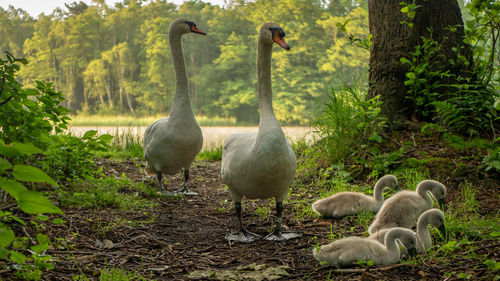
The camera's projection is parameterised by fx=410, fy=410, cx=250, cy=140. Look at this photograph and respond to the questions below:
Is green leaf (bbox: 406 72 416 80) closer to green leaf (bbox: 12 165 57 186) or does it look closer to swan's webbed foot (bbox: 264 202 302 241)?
swan's webbed foot (bbox: 264 202 302 241)

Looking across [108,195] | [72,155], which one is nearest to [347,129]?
[108,195]

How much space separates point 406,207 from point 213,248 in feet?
5.89

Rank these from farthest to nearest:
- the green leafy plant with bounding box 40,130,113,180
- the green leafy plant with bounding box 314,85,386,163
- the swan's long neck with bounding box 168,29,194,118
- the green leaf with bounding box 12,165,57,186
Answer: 1. the green leafy plant with bounding box 314,85,386,163
2. the swan's long neck with bounding box 168,29,194,118
3. the green leafy plant with bounding box 40,130,113,180
4. the green leaf with bounding box 12,165,57,186

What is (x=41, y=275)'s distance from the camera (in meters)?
2.62

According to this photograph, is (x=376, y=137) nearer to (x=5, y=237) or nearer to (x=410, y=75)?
(x=410, y=75)

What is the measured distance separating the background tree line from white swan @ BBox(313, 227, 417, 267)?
812 inches

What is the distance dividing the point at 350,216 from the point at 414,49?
2.89 meters

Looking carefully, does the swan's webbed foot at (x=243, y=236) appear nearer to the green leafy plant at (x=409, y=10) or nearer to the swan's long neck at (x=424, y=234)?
the swan's long neck at (x=424, y=234)

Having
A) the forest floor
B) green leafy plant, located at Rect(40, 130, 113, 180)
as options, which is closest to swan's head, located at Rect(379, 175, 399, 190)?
the forest floor

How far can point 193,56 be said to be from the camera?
2898 centimetres

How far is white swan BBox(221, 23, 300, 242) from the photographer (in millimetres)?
3436

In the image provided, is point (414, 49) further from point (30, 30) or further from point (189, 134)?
point (30, 30)

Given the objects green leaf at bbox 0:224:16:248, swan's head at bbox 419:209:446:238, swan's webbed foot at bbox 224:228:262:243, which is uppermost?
green leaf at bbox 0:224:16:248

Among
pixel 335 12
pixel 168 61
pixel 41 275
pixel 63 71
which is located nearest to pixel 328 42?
pixel 335 12
